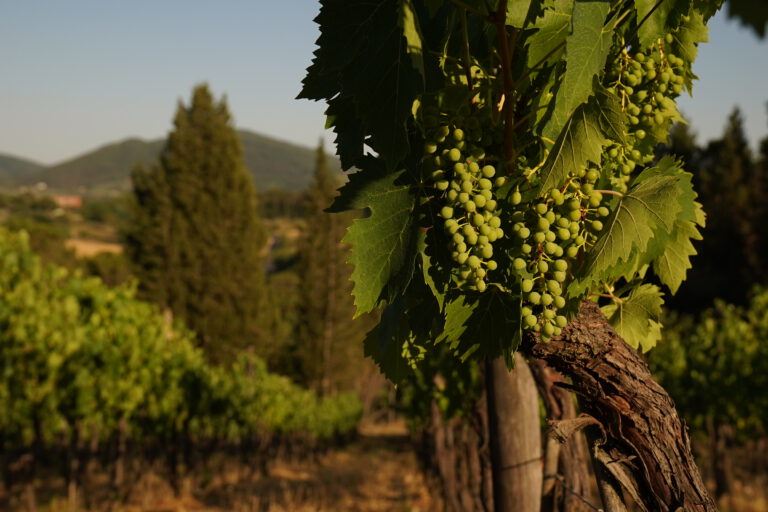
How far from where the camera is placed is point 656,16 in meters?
1.19

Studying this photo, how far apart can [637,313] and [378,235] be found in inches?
34.2

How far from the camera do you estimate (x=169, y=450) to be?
48.3 feet

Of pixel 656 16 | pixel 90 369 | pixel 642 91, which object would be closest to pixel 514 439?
pixel 642 91

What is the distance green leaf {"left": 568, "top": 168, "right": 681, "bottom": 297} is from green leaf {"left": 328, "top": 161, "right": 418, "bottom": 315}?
0.40 metres

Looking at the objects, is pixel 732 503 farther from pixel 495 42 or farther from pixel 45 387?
pixel 495 42

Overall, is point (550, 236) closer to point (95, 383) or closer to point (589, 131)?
point (589, 131)

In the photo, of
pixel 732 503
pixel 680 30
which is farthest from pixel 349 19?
pixel 732 503

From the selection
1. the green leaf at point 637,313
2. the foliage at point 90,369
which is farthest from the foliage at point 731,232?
the green leaf at point 637,313

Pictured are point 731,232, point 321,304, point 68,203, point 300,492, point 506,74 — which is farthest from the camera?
point 68,203

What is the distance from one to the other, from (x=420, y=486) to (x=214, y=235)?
780 inches

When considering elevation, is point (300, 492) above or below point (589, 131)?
below

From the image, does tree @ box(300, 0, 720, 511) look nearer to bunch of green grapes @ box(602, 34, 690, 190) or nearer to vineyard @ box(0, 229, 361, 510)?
bunch of green grapes @ box(602, 34, 690, 190)

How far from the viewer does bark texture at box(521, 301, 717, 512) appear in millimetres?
1447

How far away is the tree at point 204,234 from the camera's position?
30.6 metres
